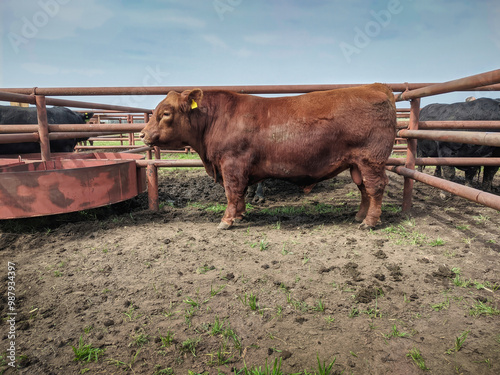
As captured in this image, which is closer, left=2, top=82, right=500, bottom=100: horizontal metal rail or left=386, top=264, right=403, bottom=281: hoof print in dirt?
left=386, top=264, right=403, bottom=281: hoof print in dirt

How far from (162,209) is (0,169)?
181 centimetres

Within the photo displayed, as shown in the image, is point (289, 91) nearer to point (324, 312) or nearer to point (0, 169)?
point (324, 312)

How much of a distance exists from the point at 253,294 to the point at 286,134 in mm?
1818

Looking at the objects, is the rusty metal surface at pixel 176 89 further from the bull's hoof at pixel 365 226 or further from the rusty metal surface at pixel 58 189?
the bull's hoof at pixel 365 226

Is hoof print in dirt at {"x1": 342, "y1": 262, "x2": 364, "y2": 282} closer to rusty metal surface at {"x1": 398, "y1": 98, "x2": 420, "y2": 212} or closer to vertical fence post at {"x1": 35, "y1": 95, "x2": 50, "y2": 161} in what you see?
rusty metal surface at {"x1": 398, "y1": 98, "x2": 420, "y2": 212}

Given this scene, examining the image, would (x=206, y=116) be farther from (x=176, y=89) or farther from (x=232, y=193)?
(x=232, y=193)

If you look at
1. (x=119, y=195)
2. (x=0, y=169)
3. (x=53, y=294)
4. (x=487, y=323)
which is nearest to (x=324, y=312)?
(x=487, y=323)

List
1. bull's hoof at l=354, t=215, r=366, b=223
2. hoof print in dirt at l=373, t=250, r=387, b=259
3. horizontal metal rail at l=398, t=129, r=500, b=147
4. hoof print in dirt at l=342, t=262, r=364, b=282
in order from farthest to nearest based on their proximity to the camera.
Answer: bull's hoof at l=354, t=215, r=366, b=223 < hoof print in dirt at l=373, t=250, r=387, b=259 < hoof print in dirt at l=342, t=262, r=364, b=282 < horizontal metal rail at l=398, t=129, r=500, b=147

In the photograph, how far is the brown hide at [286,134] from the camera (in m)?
3.23

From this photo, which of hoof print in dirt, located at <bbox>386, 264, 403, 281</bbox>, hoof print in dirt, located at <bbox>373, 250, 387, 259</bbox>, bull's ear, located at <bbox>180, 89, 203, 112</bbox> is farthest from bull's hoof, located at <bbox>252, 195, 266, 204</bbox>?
hoof print in dirt, located at <bbox>386, 264, 403, 281</bbox>

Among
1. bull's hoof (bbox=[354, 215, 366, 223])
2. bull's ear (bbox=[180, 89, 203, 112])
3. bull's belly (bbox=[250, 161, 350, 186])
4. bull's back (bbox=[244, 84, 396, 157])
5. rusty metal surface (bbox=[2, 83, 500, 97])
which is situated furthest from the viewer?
rusty metal surface (bbox=[2, 83, 500, 97])

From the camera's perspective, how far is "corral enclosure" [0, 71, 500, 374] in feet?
4.98

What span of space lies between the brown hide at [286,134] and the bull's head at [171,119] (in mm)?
11

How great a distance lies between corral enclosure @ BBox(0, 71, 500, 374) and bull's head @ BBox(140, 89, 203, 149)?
3.10 ft
